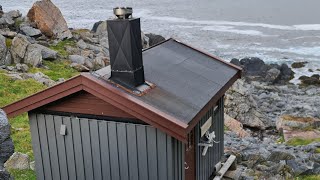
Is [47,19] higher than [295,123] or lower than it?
higher

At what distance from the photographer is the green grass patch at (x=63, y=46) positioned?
110 feet

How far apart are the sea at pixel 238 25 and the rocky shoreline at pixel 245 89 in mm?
4848

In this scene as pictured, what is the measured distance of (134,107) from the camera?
8.23 meters

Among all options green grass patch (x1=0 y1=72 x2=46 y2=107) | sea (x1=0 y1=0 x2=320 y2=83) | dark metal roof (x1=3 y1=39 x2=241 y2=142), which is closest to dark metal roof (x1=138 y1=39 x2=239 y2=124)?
dark metal roof (x1=3 y1=39 x2=241 y2=142)

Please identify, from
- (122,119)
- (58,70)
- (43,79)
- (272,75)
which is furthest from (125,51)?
(272,75)

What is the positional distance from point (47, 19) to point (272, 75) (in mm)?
22113

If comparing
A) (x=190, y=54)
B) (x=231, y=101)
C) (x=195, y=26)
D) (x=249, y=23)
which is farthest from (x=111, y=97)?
(x=249, y=23)

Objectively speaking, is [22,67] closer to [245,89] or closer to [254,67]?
[245,89]

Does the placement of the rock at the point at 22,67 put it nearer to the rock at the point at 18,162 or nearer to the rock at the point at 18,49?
the rock at the point at 18,49

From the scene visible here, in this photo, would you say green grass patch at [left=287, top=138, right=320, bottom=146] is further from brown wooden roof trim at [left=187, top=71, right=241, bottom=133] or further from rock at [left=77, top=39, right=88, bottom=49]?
rock at [left=77, top=39, right=88, bottom=49]

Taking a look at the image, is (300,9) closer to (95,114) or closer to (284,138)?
(284,138)

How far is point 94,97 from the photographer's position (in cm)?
902

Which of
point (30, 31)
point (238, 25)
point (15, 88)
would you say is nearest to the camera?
point (15, 88)

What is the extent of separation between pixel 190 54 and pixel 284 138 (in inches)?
499
